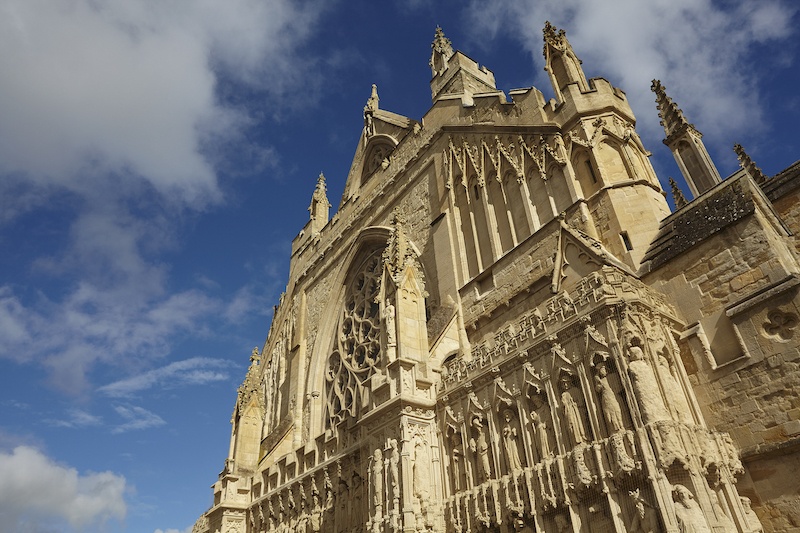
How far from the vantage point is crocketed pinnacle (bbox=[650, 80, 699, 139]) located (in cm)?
1322

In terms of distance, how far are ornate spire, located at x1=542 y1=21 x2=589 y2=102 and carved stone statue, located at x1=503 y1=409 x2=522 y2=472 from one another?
7.90 metres

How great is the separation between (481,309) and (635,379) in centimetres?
583

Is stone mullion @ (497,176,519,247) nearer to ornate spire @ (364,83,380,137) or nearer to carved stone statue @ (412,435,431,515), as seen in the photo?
carved stone statue @ (412,435,431,515)

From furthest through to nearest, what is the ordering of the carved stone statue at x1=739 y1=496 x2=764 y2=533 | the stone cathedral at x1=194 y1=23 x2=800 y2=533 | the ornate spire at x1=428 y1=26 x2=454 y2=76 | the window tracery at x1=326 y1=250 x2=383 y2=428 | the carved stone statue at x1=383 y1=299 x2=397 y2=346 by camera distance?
the ornate spire at x1=428 y1=26 x2=454 y2=76 → the window tracery at x1=326 y1=250 x2=383 y2=428 → the carved stone statue at x1=383 y1=299 x2=397 y2=346 → the stone cathedral at x1=194 y1=23 x2=800 y2=533 → the carved stone statue at x1=739 y1=496 x2=764 y2=533

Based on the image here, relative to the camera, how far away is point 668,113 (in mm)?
13664

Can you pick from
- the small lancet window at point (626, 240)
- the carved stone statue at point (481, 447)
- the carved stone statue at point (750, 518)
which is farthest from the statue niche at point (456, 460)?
the small lancet window at point (626, 240)

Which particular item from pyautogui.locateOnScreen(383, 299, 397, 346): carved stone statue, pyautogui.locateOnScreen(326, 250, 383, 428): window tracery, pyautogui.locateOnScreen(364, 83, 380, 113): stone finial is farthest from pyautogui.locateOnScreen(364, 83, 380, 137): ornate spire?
pyautogui.locateOnScreen(383, 299, 397, 346): carved stone statue

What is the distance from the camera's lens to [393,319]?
1195 cm

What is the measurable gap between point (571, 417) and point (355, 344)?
11.8 meters

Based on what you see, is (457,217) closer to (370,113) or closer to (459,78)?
(459,78)

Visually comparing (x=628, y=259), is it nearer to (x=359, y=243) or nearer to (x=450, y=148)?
(x=450, y=148)

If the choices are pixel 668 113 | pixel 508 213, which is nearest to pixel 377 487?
pixel 508 213

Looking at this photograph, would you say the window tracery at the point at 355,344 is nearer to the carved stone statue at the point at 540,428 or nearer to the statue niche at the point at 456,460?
the statue niche at the point at 456,460

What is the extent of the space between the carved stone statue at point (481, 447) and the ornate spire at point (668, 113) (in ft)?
27.4
